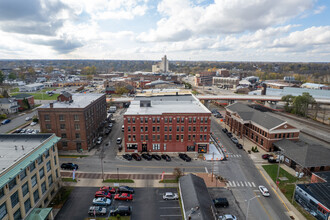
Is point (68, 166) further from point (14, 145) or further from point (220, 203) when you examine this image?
point (220, 203)

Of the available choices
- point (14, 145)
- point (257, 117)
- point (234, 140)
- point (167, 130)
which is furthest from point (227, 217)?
point (257, 117)

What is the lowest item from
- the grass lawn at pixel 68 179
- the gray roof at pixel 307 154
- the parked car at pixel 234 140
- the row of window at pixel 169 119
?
the grass lawn at pixel 68 179

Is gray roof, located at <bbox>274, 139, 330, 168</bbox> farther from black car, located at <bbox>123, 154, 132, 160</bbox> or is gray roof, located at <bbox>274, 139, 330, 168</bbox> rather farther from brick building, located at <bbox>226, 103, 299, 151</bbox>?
black car, located at <bbox>123, 154, 132, 160</bbox>

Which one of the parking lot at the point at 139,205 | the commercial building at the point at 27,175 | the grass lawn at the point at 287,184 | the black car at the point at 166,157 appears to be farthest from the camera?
the black car at the point at 166,157

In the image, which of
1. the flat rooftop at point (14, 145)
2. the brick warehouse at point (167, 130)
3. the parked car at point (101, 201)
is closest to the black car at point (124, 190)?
the parked car at point (101, 201)

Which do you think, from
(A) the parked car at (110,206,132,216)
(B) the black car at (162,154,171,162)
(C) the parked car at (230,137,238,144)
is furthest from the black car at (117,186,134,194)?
(C) the parked car at (230,137,238,144)

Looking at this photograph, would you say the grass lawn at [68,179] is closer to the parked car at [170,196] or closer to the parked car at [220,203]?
the parked car at [170,196]
